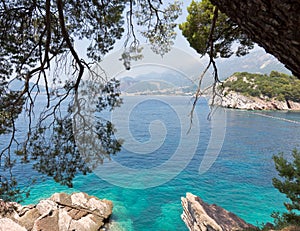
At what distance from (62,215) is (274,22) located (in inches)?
409

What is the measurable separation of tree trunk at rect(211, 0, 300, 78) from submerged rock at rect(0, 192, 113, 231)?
9195 millimetres

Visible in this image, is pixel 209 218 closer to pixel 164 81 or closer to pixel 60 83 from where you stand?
pixel 164 81

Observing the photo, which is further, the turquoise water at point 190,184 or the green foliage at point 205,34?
the turquoise water at point 190,184

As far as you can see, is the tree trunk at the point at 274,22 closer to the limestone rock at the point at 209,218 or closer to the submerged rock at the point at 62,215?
the limestone rock at the point at 209,218

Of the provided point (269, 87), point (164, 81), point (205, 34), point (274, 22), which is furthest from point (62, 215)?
point (269, 87)

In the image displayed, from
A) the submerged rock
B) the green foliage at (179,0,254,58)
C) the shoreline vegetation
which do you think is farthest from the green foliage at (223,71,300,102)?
Answer: the green foliage at (179,0,254,58)

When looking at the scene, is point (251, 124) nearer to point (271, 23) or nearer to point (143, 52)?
point (143, 52)

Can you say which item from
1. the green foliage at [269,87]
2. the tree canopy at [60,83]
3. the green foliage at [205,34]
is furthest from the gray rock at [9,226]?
the green foliage at [269,87]

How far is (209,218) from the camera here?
739cm

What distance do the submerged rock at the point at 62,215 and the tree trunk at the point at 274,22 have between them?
9195 mm

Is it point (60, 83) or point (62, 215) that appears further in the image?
point (62, 215)

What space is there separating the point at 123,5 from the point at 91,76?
4.57ft

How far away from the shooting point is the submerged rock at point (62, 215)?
8476mm

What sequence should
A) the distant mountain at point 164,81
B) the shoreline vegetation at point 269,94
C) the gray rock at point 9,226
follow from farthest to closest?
1. the shoreline vegetation at point 269,94
2. the gray rock at point 9,226
3. the distant mountain at point 164,81
